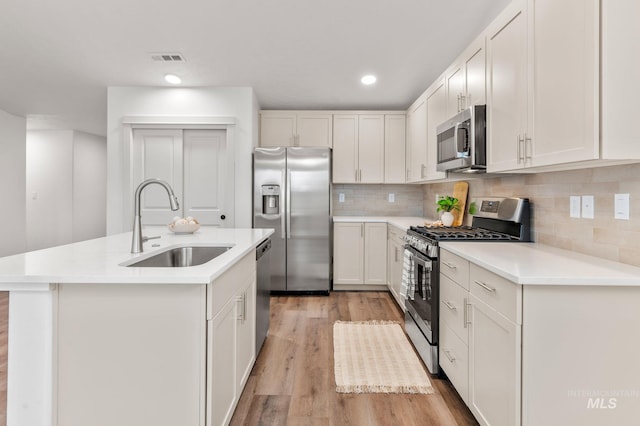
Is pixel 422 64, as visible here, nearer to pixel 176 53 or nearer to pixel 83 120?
pixel 176 53

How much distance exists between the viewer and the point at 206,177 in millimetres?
4242

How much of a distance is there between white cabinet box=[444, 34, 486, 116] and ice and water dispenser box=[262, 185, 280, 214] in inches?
83.5

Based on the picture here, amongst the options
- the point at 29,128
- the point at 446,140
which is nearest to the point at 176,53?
the point at 446,140

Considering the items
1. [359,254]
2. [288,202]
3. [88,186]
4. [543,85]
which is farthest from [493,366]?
[88,186]

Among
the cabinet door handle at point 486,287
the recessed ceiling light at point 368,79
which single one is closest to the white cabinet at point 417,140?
the recessed ceiling light at point 368,79

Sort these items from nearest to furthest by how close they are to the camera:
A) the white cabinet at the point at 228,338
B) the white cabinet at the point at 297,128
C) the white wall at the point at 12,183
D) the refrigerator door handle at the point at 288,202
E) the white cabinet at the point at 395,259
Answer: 1. the white cabinet at the point at 228,338
2. the white cabinet at the point at 395,259
3. the refrigerator door handle at the point at 288,202
4. the white cabinet at the point at 297,128
5. the white wall at the point at 12,183

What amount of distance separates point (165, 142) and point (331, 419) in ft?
11.7

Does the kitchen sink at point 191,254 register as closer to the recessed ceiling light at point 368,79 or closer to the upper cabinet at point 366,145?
the recessed ceiling light at point 368,79

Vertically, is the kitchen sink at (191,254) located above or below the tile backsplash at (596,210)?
below

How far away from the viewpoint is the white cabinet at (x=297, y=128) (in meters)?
4.66

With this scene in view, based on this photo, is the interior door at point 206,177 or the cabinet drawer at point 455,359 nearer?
the cabinet drawer at point 455,359

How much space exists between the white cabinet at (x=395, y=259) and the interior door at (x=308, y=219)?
0.75 m

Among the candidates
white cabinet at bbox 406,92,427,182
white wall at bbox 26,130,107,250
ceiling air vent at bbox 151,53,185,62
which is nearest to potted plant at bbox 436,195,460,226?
white cabinet at bbox 406,92,427,182

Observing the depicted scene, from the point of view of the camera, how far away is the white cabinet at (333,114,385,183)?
15.3ft
